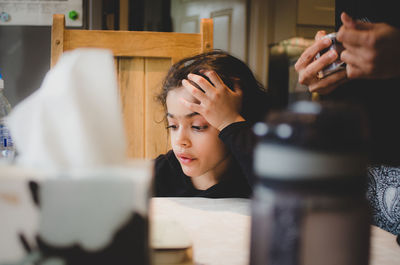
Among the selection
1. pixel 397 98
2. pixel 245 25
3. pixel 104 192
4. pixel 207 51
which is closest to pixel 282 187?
pixel 104 192

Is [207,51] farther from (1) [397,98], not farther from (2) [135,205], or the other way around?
(2) [135,205]

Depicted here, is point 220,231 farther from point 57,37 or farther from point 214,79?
point 57,37

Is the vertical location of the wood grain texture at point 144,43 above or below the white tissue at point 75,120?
above

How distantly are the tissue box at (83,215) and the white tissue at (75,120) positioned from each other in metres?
0.01

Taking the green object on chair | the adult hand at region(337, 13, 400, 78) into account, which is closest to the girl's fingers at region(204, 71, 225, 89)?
the adult hand at region(337, 13, 400, 78)

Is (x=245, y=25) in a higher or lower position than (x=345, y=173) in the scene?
higher

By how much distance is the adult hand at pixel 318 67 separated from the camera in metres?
0.70

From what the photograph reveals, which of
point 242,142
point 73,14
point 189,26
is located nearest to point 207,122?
point 242,142

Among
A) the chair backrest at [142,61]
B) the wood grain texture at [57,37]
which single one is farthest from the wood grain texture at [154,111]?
the wood grain texture at [57,37]

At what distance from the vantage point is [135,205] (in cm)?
26

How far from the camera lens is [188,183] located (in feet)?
3.98

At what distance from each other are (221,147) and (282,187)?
2.56 ft

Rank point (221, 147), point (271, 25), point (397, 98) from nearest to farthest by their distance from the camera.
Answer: point (397, 98), point (221, 147), point (271, 25)

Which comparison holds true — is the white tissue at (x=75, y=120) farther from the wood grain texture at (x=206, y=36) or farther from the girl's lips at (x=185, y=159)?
the wood grain texture at (x=206, y=36)
